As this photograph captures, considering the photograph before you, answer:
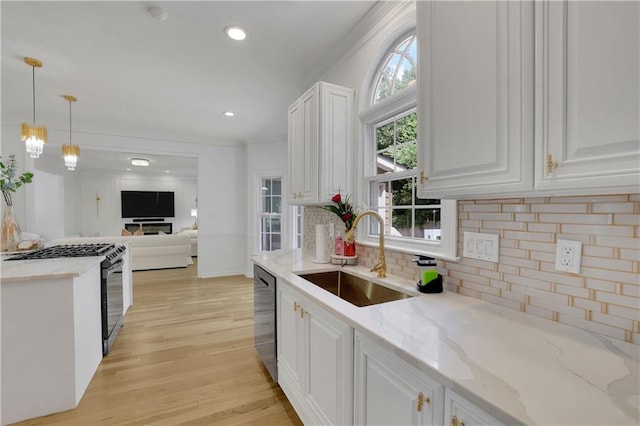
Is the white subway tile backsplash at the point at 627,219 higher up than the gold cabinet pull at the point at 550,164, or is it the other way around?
the gold cabinet pull at the point at 550,164

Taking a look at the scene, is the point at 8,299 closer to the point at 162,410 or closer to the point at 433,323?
the point at 162,410

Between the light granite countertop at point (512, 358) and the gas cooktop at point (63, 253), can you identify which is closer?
the light granite countertop at point (512, 358)

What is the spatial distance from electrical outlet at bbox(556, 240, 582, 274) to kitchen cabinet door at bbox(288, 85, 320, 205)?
60.9 inches

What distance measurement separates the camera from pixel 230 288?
15.7 ft

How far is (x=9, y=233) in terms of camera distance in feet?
8.25

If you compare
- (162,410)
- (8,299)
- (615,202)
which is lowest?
(162,410)

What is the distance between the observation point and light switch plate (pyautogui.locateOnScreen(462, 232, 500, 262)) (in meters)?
1.30

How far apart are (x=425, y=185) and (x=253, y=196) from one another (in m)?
4.75

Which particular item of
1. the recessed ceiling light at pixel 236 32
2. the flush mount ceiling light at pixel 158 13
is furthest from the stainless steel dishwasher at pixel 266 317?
the flush mount ceiling light at pixel 158 13

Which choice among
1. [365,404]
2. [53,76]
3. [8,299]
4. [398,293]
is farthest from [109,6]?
[365,404]

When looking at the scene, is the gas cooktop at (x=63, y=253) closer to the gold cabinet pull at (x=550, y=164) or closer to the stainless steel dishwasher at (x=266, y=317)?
the stainless steel dishwasher at (x=266, y=317)

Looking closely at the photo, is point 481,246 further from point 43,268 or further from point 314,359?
point 43,268

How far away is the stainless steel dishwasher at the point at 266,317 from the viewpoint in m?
2.04

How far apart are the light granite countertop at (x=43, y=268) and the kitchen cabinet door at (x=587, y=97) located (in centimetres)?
258
